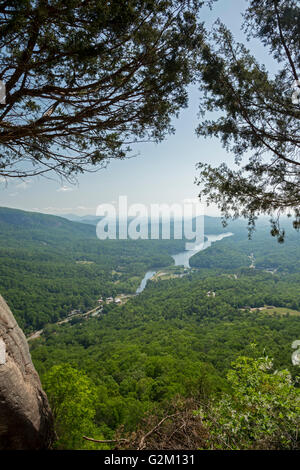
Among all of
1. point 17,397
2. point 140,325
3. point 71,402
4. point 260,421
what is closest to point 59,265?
point 140,325

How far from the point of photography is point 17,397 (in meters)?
2.46

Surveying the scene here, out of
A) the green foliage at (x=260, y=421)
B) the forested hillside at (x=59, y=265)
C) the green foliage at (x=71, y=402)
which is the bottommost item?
the forested hillside at (x=59, y=265)

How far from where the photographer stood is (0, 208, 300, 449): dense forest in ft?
26.3

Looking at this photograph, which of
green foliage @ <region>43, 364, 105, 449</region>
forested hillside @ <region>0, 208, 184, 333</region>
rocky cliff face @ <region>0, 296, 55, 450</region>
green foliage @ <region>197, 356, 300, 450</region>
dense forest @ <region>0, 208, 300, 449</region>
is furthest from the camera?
forested hillside @ <region>0, 208, 184, 333</region>

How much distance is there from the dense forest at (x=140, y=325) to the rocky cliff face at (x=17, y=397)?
1132 millimetres

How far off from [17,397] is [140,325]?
131 feet

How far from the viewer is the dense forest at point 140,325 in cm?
801

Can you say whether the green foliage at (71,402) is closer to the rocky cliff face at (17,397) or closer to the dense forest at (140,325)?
the dense forest at (140,325)

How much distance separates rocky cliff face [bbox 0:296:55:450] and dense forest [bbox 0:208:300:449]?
1.13 metres

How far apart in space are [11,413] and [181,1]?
5115 mm

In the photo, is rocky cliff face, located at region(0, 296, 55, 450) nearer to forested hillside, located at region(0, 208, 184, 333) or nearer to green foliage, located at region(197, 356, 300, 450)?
green foliage, located at region(197, 356, 300, 450)

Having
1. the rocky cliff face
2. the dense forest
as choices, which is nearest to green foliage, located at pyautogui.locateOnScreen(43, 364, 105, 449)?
the dense forest

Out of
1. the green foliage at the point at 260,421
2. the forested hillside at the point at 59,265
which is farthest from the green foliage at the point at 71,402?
the forested hillside at the point at 59,265

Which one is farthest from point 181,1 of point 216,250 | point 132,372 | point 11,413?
point 216,250
